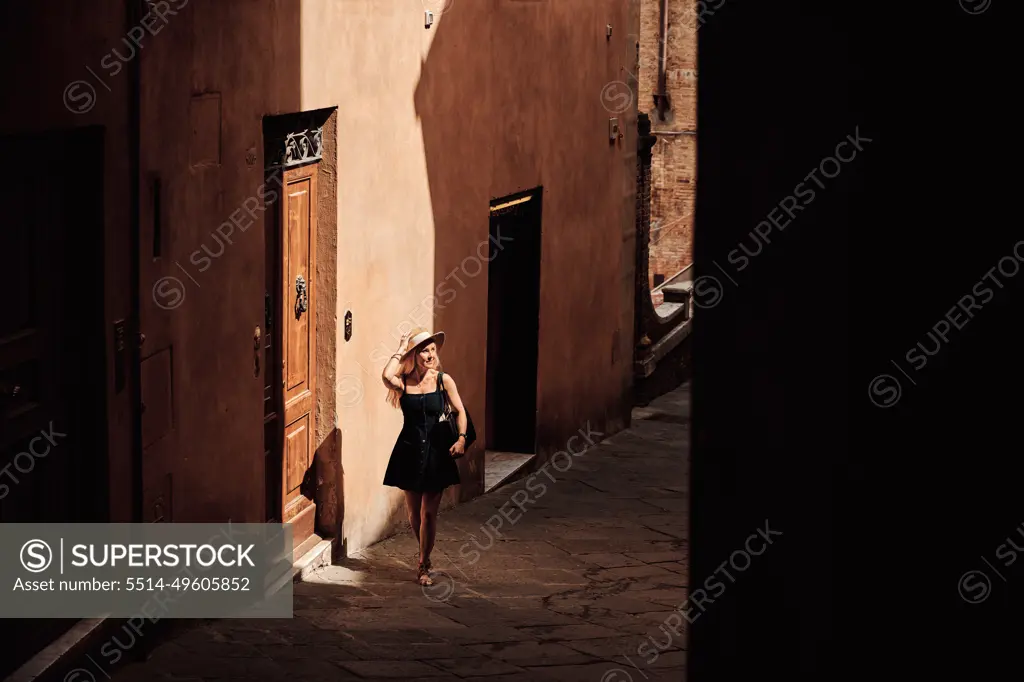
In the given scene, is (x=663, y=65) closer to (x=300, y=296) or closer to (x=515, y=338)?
(x=515, y=338)

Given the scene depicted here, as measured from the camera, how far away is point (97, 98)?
6.16 meters

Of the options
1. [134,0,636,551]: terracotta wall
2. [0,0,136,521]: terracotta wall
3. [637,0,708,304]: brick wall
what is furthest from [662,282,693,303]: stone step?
[0,0,136,521]: terracotta wall

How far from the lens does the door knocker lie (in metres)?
8.59

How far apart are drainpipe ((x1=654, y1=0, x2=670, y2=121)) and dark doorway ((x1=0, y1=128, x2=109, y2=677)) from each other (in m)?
20.2

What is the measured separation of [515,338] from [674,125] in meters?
13.9

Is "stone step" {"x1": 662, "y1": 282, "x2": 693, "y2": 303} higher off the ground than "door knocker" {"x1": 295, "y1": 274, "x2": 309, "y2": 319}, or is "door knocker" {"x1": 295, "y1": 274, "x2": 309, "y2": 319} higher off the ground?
"door knocker" {"x1": 295, "y1": 274, "x2": 309, "y2": 319}

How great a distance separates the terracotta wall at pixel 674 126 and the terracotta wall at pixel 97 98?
19735 millimetres

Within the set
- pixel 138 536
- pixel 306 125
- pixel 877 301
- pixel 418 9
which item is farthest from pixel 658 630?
pixel 877 301

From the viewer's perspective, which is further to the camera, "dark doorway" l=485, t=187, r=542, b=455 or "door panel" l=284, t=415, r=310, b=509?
"dark doorway" l=485, t=187, r=542, b=455

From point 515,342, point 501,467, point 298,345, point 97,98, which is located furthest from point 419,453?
point 515,342

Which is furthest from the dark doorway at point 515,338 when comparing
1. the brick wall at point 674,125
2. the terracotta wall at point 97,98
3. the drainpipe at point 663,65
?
the drainpipe at point 663,65

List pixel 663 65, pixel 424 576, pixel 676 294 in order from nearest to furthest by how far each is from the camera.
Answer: pixel 424 576
pixel 676 294
pixel 663 65

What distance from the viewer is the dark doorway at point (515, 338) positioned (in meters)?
12.7

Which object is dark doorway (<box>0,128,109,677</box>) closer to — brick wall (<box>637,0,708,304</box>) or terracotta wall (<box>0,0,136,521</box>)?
terracotta wall (<box>0,0,136,521</box>)
